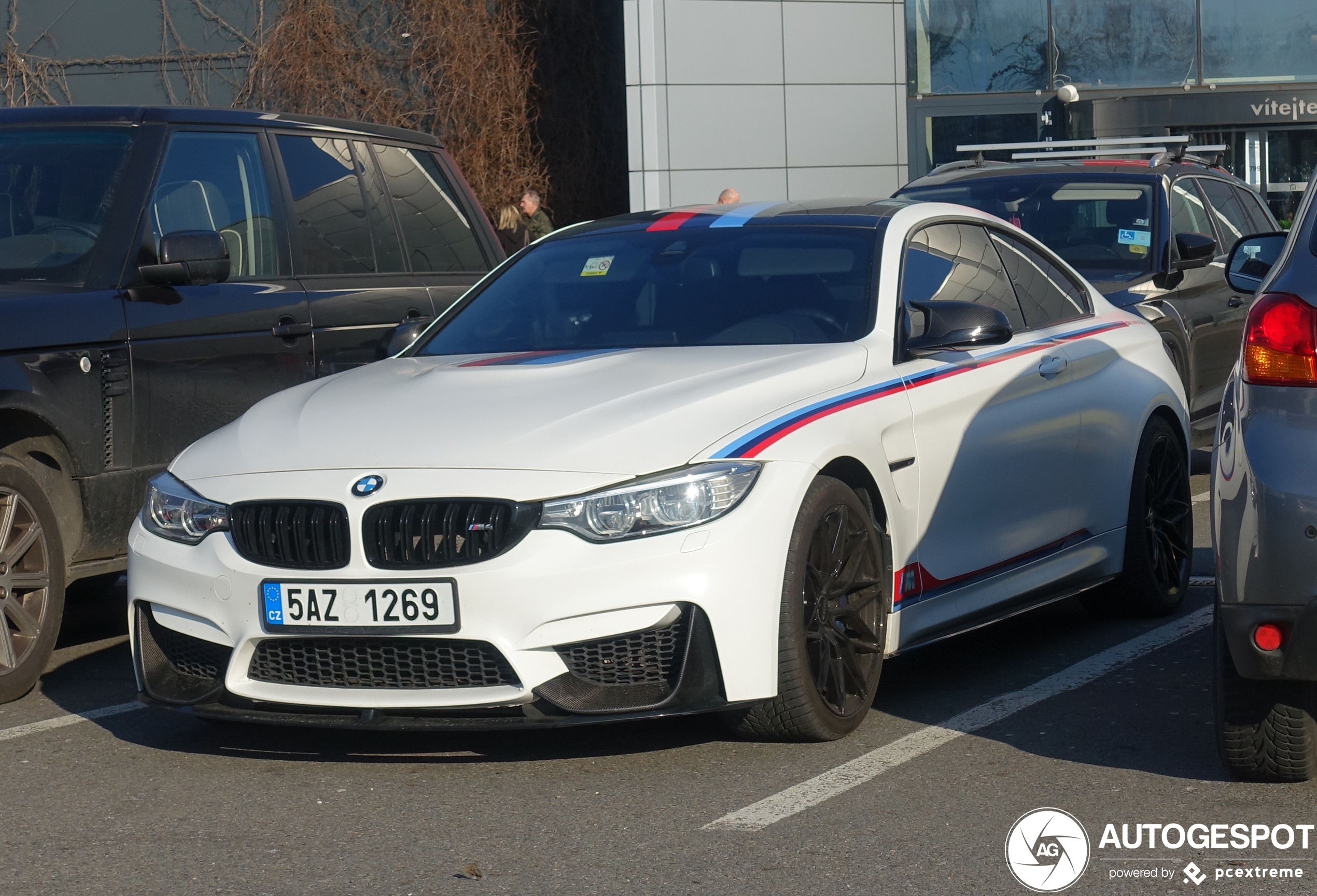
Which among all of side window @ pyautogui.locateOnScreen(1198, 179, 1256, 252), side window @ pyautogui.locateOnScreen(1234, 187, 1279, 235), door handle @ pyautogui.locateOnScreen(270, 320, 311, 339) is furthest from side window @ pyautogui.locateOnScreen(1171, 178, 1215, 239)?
door handle @ pyautogui.locateOnScreen(270, 320, 311, 339)

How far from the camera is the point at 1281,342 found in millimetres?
3988

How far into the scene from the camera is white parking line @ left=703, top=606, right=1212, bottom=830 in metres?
4.26

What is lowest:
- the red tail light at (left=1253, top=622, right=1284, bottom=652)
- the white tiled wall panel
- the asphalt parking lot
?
the asphalt parking lot

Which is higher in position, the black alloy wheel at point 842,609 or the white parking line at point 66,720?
the black alloy wheel at point 842,609

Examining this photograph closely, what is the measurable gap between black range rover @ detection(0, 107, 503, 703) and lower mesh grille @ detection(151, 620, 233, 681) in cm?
103

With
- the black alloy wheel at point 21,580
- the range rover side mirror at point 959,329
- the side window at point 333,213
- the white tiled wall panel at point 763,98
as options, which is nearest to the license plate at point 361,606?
the black alloy wheel at point 21,580

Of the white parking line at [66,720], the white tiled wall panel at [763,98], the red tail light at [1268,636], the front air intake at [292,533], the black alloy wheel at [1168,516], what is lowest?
the white parking line at [66,720]

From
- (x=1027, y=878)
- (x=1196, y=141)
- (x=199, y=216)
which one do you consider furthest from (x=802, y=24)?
(x=1027, y=878)

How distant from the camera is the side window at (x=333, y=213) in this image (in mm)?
7098

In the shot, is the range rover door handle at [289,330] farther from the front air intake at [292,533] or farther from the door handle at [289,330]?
the front air intake at [292,533]

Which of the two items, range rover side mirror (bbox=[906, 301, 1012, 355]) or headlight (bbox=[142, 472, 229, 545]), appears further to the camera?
range rover side mirror (bbox=[906, 301, 1012, 355])

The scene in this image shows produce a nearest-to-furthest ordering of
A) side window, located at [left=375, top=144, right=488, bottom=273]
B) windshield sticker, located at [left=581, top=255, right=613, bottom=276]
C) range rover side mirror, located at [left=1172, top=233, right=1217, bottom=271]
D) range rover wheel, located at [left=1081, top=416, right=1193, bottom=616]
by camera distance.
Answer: windshield sticker, located at [left=581, top=255, right=613, bottom=276] → range rover wheel, located at [left=1081, top=416, right=1193, bottom=616] → side window, located at [left=375, top=144, right=488, bottom=273] → range rover side mirror, located at [left=1172, top=233, right=1217, bottom=271]

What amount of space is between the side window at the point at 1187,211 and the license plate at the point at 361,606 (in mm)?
6381

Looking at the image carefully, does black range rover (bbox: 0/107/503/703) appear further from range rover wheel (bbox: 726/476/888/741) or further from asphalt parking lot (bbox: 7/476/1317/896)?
range rover wheel (bbox: 726/476/888/741)
